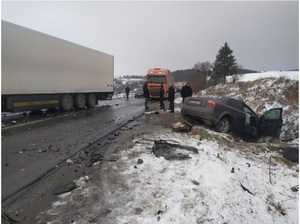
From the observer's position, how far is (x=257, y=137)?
1155cm

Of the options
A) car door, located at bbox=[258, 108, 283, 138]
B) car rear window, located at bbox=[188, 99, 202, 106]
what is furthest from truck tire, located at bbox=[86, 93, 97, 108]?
car door, located at bbox=[258, 108, 283, 138]

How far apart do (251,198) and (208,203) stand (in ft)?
4.58

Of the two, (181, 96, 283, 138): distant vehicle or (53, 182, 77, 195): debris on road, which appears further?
(181, 96, 283, 138): distant vehicle

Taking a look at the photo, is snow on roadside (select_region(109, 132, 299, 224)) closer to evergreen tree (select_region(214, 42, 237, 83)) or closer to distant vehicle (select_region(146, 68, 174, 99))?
distant vehicle (select_region(146, 68, 174, 99))

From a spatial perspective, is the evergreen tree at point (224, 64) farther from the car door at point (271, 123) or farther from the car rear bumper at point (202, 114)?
the car rear bumper at point (202, 114)

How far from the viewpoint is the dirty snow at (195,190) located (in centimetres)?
415

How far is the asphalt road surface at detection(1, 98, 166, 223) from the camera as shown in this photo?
14.6ft

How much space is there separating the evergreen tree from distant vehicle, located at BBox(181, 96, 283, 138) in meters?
51.1

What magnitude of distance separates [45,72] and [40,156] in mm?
8198

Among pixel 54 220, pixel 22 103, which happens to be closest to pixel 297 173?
pixel 54 220

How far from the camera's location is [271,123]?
11477 millimetres

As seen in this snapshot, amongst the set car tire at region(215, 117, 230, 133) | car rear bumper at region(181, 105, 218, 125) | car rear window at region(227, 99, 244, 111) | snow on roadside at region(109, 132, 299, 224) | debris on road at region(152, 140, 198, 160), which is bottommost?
snow on roadside at region(109, 132, 299, 224)

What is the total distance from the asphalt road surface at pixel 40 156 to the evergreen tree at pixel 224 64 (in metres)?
53.8

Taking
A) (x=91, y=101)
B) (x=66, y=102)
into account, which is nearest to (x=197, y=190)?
(x=66, y=102)
